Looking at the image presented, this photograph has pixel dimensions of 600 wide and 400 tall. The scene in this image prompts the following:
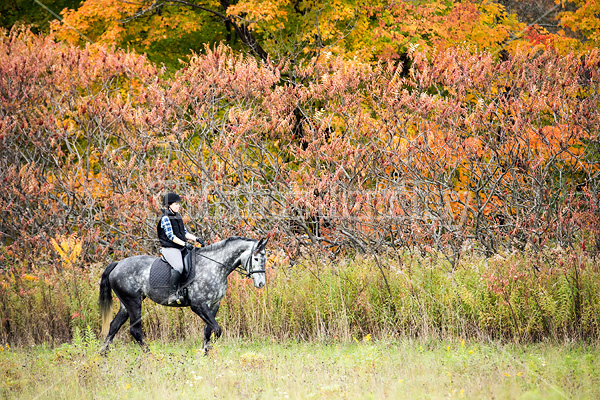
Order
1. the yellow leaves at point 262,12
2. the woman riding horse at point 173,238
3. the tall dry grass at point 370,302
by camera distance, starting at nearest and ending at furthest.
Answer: the woman riding horse at point 173,238
the tall dry grass at point 370,302
the yellow leaves at point 262,12

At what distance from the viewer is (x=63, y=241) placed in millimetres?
10984

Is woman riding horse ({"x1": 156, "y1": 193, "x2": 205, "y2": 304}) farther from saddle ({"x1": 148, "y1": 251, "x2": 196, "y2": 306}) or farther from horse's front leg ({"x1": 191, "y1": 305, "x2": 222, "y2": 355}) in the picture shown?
horse's front leg ({"x1": 191, "y1": 305, "x2": 222, "y2": 355})

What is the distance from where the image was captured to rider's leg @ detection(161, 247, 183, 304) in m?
8.24

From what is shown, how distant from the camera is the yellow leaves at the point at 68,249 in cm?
1089

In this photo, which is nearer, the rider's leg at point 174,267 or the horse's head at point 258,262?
the horse's head at point 258,262

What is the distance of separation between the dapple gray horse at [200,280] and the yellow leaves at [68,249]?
2449mm

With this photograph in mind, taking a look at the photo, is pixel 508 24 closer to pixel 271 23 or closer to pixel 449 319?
pixel 271 23

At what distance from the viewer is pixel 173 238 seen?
309 inches

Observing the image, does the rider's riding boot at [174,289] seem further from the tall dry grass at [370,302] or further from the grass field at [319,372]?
the tall dry grass at [370,302]

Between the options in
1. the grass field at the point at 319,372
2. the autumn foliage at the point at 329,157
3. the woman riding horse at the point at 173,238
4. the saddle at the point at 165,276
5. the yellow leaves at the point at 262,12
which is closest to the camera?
the grass field at the point at 319,372

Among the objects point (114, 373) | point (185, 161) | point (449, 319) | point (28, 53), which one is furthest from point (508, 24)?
point (114, 373)

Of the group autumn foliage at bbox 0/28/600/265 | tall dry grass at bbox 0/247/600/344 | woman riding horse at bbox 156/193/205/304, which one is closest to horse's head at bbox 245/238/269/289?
woman riding horse at bbox 156/193/205/304

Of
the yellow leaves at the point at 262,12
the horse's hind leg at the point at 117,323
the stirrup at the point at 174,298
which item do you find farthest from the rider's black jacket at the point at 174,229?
the yellow leaves at the point at 262,12

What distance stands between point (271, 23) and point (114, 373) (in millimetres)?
11110
